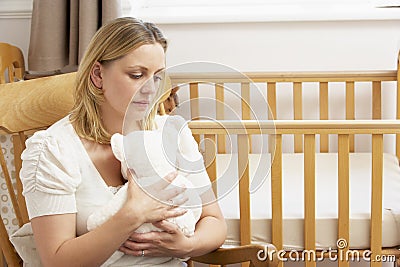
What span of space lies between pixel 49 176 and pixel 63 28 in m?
1.13

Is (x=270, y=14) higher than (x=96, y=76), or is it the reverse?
(x=270, y=14)

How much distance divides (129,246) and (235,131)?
49 cm

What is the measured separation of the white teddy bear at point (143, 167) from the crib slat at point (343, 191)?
19.8 inches

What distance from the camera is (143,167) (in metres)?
1.48

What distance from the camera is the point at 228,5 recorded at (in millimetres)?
2779

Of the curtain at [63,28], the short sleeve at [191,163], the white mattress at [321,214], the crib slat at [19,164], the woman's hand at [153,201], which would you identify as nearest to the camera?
the woman's hand at [153,201]

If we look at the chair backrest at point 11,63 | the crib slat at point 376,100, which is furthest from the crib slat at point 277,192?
the chair backrest at point 11,63

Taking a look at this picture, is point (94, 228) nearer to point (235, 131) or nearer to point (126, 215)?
point (126, 215)

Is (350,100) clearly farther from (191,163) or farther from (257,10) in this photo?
(191,163)

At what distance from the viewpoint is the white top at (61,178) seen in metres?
1.46

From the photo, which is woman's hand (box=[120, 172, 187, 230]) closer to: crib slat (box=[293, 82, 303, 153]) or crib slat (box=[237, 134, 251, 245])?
crib slat (box=[237, 134, 251, 245])

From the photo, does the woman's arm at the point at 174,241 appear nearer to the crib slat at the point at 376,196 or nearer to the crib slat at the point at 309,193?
the crib slat at the point at 309,193

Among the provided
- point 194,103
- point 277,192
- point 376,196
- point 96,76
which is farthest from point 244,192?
point 194,103

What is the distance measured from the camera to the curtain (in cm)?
242
